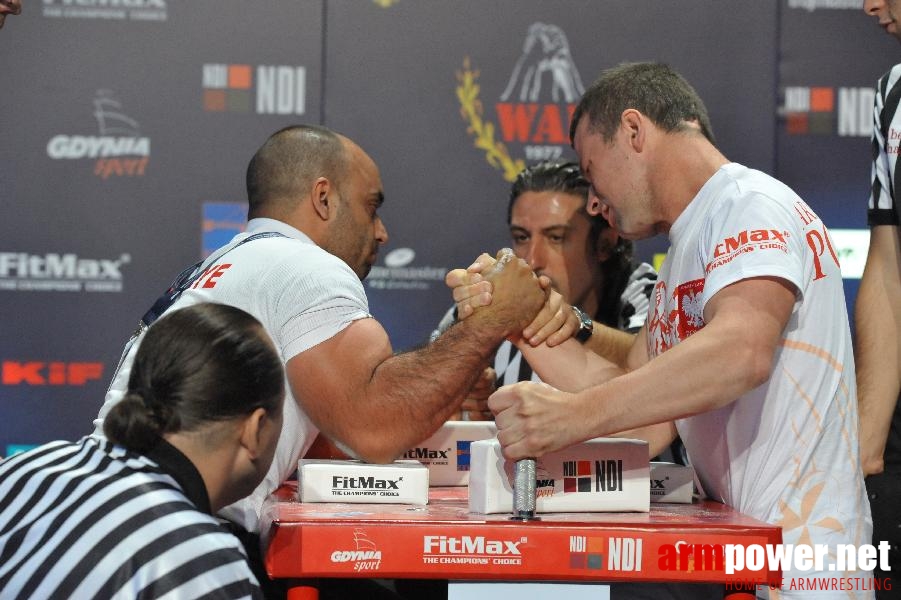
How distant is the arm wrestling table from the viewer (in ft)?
5.54

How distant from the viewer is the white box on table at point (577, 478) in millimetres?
1878

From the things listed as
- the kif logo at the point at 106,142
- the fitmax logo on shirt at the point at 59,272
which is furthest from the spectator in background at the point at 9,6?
the fitmax logo on shirt at the point at 59,272

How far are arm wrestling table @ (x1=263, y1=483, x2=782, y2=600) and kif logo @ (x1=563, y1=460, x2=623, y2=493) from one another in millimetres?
203

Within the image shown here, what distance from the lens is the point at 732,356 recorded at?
1865 millimetres

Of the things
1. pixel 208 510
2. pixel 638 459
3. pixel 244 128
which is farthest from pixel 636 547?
pixel 244 128

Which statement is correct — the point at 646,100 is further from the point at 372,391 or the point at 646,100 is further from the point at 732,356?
the point at 372,391

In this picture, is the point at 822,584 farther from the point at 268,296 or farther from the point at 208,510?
the point at 268,296

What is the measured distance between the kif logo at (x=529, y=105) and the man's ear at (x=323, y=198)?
1606mm

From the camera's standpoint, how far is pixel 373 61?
4.47m

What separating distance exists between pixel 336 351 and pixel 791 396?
0.91 metres

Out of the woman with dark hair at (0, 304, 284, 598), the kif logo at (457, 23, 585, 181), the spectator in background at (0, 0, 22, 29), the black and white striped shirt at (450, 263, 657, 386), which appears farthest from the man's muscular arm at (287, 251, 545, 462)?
the kif logo at (457, 23, 585, 181)

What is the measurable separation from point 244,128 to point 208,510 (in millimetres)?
2970

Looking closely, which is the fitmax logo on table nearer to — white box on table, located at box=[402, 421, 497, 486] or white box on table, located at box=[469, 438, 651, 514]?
white box on table, located at box=[469, 438, 651, 514]

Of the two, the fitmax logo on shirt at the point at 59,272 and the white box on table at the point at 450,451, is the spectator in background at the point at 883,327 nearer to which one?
the white box on table at the point at 450,451
